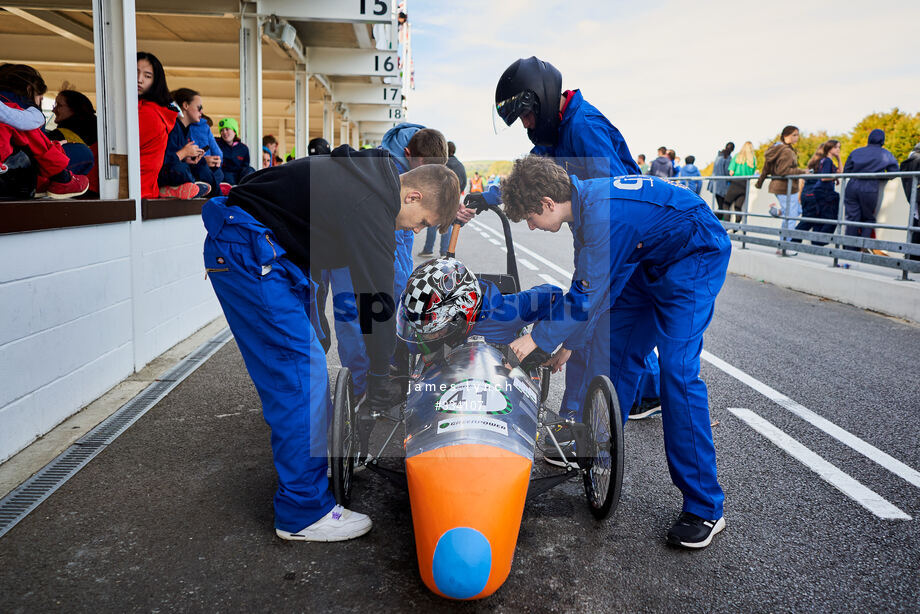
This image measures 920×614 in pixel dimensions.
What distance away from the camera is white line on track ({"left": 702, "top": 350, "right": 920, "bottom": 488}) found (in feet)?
13.2

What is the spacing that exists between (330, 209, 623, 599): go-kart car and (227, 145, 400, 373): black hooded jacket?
1.57ft

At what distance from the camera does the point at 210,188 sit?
849cm

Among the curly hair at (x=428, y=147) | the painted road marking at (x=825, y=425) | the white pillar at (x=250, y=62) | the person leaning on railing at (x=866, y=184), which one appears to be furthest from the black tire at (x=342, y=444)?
the person leaning on railing at (x=866, y=184)

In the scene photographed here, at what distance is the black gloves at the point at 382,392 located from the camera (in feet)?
11.5

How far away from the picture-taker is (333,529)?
3217mm

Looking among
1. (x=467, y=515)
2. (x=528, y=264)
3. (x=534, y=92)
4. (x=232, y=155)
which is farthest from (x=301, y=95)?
(x=467, y=515)

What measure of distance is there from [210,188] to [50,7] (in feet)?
15.0

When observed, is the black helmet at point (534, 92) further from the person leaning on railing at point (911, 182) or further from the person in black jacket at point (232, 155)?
the person leaning on railing at point (911, 182)

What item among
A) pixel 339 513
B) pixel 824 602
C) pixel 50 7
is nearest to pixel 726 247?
pixel 824 602

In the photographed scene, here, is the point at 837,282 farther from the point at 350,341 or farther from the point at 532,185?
the point at 532,185

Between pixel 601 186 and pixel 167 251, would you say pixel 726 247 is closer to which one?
pixel 601 186

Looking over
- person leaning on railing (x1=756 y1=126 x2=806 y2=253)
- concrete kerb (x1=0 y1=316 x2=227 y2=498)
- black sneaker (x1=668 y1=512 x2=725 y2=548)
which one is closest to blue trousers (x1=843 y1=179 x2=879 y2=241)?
person leaning on railing (x1=756 y1=126 x2=806 y2=253)

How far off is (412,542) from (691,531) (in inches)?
47.4

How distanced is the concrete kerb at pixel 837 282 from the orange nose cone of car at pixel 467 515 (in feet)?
24.2
